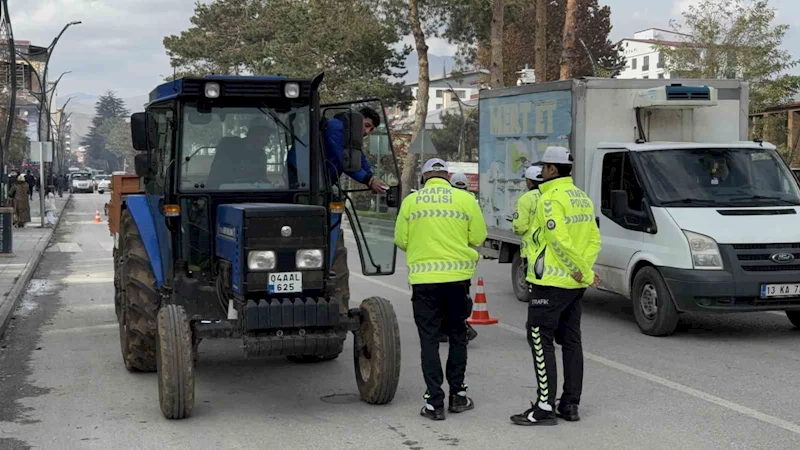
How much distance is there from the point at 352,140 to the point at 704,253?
4.35 meters

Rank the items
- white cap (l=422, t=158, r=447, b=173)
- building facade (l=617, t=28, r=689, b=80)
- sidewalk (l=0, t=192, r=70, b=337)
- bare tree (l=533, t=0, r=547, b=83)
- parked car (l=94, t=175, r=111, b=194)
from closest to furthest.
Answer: white cap (l=422, t=158, r=447, b=173) < sidewalk (l=0, t=192, r=70, b=337) < bare tree (l=533, t=0, r=547, b=83) < parked car (l=94, t=175, r=111, b=194) < building facade (l=617, t=28, r=689, b=80)

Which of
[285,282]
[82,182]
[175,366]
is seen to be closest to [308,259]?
[285,282]

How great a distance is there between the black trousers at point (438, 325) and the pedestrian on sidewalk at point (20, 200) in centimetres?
2751

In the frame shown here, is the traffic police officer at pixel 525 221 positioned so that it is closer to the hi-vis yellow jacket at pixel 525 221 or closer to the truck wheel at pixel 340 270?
the hi-vis yellow jacket at pixel 525 221

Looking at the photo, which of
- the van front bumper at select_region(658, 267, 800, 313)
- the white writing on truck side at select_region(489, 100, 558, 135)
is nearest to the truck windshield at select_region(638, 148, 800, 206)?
the van front bumper at select_region(658, 267, 800, 313)

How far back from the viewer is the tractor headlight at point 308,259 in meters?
7.39

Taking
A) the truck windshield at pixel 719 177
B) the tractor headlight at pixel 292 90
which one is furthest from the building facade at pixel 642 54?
the tractor headlight at pixel 292 90

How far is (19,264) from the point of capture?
20.4 metres

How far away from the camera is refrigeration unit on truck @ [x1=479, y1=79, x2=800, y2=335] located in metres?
10.7

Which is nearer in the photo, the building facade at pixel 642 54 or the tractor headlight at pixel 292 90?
the tractor headlight at pixel 292 90

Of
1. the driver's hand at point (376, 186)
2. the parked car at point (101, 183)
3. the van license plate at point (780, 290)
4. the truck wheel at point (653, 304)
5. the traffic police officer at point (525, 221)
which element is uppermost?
the driver's hand at point (376, 186)

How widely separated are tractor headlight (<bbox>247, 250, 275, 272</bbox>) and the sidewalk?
5.52 metres

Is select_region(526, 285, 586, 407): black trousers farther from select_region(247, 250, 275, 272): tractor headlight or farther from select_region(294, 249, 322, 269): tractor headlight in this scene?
select_region(247, 250, 275, 272): tractor headlight

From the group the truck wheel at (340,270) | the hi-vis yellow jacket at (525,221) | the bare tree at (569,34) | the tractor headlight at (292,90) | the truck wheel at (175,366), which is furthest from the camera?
the bare tree at (569,34)
